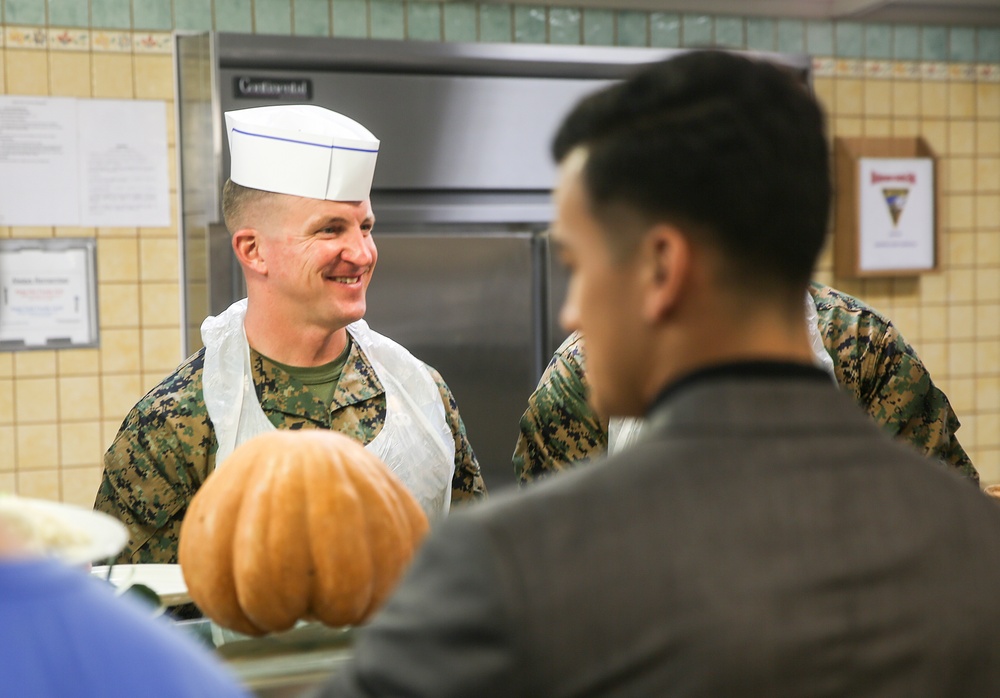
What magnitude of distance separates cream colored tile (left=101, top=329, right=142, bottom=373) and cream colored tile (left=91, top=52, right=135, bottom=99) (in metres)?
0.74

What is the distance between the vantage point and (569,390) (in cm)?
195

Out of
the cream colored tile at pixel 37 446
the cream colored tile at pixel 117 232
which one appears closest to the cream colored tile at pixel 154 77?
the cream colored tile at pixel 117 232

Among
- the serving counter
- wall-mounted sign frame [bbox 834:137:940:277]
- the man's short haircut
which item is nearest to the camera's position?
the serving counter

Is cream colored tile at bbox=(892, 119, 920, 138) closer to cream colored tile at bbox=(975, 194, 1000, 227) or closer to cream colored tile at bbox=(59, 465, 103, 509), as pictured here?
cream colored tile at bbox=(975, 194, 1000, 227)

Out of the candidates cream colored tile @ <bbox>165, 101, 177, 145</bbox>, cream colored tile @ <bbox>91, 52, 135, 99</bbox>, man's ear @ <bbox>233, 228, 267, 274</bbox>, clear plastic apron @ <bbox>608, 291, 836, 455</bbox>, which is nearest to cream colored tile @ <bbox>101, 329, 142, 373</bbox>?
cream colored tile @ <bbox>165, 101, 177, 145</bbox>

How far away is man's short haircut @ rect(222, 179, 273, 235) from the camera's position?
84.6 inches

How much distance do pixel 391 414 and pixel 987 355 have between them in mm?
3259

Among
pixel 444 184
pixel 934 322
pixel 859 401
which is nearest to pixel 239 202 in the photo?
pixel 859 401

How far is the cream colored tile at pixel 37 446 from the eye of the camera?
137 inches

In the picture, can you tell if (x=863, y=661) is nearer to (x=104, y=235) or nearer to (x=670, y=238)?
(x=670, y=238)

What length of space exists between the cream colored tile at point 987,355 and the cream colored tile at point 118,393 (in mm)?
3173

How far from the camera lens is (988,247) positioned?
446cm

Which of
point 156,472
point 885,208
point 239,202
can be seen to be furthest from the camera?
point 885,208

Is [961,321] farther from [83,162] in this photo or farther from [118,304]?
[83,162]
